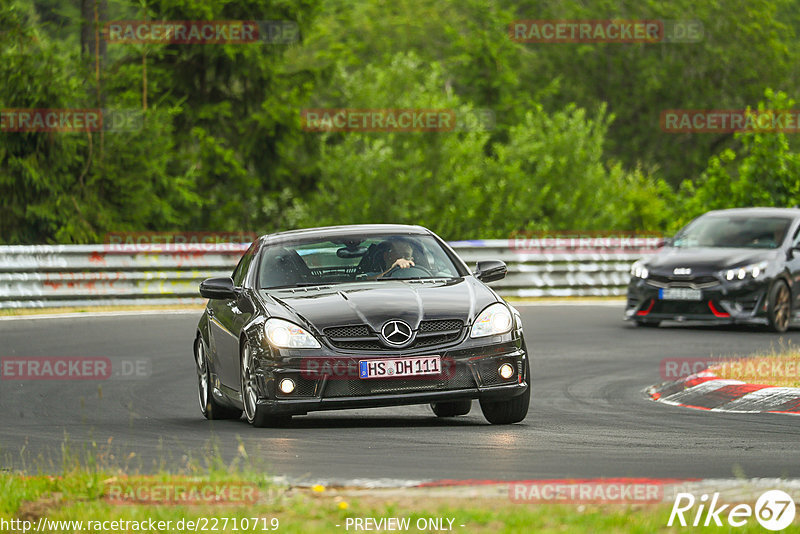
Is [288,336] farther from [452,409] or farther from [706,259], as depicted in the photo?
[706,259]

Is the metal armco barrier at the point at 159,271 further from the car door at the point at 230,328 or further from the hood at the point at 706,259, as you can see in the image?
the car door at the point at 230,328

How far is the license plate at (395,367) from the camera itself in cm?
970

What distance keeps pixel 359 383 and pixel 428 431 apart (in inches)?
23.9

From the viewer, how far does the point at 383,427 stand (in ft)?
33.7

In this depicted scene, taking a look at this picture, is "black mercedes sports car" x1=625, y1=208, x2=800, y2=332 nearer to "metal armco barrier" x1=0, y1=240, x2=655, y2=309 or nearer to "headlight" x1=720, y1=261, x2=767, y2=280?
"headlight" x1=720, y1=261, x2=767, y2=280

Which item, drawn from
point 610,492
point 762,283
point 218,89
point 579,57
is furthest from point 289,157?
point 610,492

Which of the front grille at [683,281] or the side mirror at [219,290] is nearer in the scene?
the side mirror at [219,290]

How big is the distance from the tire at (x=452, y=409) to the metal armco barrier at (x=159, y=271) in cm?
1259

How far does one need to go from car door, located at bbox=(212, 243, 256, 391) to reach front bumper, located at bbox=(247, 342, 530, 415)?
2.37 feet

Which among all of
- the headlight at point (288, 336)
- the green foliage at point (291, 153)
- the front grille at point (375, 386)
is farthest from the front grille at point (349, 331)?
the green foliage at point (291, 153)

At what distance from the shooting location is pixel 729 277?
61.1 feet

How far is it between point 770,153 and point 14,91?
14.8 m

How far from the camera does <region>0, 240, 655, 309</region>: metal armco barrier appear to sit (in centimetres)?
2280

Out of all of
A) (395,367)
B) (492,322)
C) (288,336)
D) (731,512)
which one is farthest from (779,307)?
(731,512)
